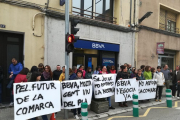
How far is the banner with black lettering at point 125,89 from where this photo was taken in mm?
6660

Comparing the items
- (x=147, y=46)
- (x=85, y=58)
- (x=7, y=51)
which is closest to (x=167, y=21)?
(x=147, y=46)

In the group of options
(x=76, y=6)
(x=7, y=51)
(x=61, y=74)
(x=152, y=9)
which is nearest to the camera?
(x=61, y=74)

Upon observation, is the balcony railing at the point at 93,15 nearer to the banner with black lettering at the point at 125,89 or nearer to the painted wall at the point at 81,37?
the painted wall at the point at 81,37

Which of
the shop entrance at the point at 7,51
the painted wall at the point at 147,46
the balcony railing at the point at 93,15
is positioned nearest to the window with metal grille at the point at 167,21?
the painted wall at the point at 147,46

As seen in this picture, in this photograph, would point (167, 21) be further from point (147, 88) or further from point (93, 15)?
point (147, 88)

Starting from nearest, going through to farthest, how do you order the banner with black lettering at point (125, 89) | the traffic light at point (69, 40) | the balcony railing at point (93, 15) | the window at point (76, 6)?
the traffic light at point (69, 40), the banner with black lettering at point (125, 89), the window at point (76, 6), the balcony railing at point (93, 15)

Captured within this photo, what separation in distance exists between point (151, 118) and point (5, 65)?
21.3 ft

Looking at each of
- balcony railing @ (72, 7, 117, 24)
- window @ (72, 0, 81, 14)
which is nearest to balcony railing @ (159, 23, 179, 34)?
balcony railing @ (72, 7, 117, 24)

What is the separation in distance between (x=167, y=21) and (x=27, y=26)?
14140mm

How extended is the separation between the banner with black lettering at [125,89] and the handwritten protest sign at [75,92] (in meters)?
1.47

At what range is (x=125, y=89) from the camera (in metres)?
6.82

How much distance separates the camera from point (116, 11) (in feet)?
39.2

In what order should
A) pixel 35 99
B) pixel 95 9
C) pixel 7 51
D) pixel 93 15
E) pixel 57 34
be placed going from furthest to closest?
pixel 95 9, pixel 93 15, pixel 57 34, pixel 7 51, pixel 35 99

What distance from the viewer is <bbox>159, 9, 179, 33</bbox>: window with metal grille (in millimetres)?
15510
